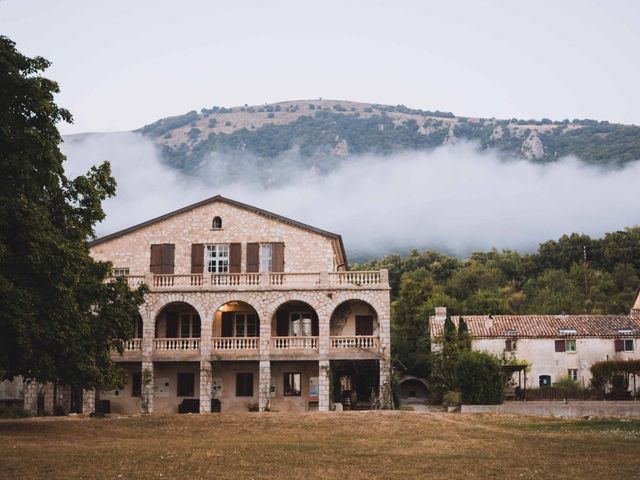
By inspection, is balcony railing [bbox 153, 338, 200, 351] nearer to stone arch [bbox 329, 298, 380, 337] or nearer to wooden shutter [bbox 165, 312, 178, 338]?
wooden shutter [bbox 165, 312, 178, 338]

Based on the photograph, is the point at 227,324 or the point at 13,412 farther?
the point at 227,324

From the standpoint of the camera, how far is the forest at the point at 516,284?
243 ft

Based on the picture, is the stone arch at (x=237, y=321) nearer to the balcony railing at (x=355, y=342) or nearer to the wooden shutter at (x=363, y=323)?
the balcony railing at (x=355, y=342)

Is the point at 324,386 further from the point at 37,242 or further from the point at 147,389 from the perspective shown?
the point at 37,242

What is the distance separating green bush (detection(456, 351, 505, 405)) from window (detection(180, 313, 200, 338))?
1446cm

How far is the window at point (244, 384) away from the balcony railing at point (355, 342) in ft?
16.3

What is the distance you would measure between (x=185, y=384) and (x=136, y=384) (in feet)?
8.37

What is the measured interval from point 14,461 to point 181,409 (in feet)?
73.4

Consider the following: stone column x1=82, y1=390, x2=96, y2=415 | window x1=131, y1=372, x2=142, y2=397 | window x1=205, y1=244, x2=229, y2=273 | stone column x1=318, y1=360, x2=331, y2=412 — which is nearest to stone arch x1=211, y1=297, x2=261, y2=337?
window x1=205, y1=244, x2=229, y2=273

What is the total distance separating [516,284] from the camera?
99.3 m

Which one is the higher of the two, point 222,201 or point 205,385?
point 222,201

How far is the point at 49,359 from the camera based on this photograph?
87.7 ft

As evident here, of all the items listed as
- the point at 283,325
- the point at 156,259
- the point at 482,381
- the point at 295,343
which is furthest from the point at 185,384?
the point at 482,381

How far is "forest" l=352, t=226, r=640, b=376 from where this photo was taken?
7415cm
